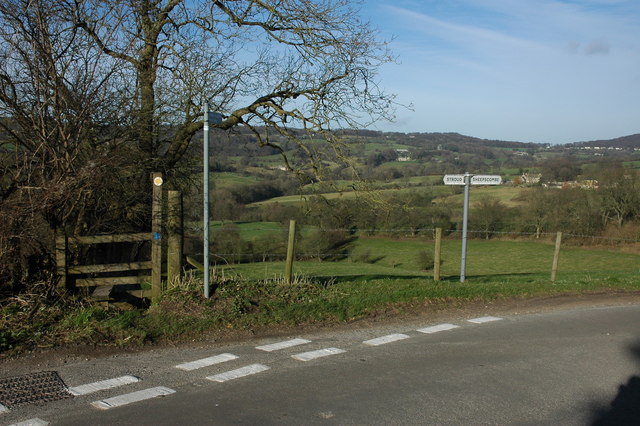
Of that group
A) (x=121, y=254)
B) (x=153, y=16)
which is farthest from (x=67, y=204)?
(x=153, y=16)

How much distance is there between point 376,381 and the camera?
6258mm

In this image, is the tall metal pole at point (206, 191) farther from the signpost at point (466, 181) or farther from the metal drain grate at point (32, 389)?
the signpost at point (466, 181)

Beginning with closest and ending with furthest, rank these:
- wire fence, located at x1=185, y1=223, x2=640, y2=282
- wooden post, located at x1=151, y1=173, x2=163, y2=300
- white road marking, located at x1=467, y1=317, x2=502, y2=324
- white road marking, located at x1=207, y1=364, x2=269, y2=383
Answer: white road marking, located at x1=207, y1=364, x2=269, y2=383, wooden post, located at x1=151, y1=173, x2=163, y2=300, white road marking, located at x1=467, y1=317, x2=502, y2=324, wire fence, located at x1=185, y1=223, x2=640, y2=282

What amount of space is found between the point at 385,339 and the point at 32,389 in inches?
174

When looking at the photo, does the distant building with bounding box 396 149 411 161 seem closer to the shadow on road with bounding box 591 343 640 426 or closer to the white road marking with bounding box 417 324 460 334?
the white road marking with bounding box 417 324 460 334

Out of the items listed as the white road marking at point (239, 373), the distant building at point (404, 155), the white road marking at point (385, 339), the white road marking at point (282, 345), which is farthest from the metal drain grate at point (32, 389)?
the distant building at point (404, 155)

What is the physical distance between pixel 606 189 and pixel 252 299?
40913mm

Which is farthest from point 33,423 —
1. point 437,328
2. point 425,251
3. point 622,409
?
point 425,251

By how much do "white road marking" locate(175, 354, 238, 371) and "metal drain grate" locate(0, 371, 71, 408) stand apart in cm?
126

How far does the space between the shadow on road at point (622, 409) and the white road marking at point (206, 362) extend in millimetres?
3885

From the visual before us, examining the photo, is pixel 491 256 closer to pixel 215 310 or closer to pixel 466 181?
pixel 466 181

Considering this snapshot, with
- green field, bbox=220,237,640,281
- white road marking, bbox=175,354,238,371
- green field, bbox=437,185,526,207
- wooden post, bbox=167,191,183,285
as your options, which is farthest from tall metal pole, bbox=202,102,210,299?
green field, bbox=437,185,526,207

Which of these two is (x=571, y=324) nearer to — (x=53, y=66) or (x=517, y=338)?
(x=517, y=338)

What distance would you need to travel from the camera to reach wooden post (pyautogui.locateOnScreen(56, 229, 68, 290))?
27.8 feet
